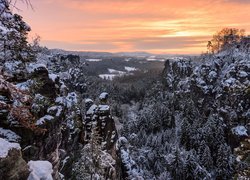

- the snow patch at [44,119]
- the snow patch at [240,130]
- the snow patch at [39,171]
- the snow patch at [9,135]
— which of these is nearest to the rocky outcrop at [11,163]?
the snow patch at [39,171]

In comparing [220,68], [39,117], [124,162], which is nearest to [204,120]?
[220,68]

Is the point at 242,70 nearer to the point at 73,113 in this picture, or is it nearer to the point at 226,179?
the point at 226,179

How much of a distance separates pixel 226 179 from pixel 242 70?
35269mm

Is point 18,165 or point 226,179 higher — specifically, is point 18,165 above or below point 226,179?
above

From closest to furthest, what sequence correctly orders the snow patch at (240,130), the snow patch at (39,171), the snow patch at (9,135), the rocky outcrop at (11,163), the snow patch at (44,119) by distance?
the rocky outcrop at (11,163)
the snow patch at (39,171)
the snow patch at (9,135)
the snow patch at (44,119)
the snow patch at (240,130)

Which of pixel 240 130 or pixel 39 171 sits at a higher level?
pixel 39 171

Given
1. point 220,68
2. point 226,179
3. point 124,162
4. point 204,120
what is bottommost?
point 226,179

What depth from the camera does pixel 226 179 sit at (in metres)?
66.0

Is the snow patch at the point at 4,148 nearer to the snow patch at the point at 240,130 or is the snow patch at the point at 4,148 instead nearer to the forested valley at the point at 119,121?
the forested valley at the point at 119,121

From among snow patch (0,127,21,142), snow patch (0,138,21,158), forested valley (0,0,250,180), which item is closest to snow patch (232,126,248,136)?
forested valley (0,0,250,180)

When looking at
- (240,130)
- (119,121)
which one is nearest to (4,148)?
(240,130)

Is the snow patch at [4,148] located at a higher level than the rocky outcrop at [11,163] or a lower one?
higher

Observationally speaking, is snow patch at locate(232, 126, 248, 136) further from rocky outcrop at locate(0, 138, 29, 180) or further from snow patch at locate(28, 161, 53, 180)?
rocky outcrop at locate(0, 138, 29, 180)

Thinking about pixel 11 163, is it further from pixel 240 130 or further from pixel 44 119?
pixel 240 130
